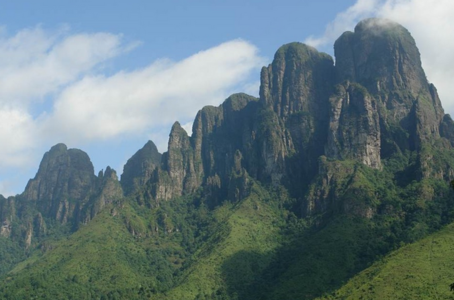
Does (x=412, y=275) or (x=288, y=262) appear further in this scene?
(x=288, y=262)

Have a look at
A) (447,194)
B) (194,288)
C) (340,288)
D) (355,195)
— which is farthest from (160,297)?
(447,194)

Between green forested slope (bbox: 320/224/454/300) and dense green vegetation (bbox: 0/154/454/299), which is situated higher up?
dense green vegetation (bbox: 0/154/454/299)

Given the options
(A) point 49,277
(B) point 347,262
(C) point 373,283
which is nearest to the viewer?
(C) point 373,283

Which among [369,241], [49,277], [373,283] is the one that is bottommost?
[373,283]

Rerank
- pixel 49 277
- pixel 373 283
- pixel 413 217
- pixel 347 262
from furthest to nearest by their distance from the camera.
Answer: pixel 49 277 → pixel 413 217 → pixel 347 262 → pixel 373 283

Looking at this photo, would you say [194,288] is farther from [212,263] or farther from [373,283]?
[373,283]

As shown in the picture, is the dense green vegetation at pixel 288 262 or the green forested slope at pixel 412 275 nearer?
the green forested slope at pixel 412 275

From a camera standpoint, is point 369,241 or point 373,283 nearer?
point 373,283

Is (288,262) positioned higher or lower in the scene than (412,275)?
higher

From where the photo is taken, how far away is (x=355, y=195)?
186 metres

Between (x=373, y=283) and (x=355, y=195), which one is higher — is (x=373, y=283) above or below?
below

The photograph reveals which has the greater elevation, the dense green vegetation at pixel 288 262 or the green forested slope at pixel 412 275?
the dense green vegetation at pixel 288 262

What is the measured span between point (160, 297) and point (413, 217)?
74.9 m

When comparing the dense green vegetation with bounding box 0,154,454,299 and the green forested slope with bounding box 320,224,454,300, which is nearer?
the green forested slope with bounding box 320,224,454,300
